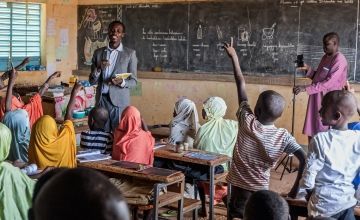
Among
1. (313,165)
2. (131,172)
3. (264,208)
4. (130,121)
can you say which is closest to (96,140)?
(130,121)

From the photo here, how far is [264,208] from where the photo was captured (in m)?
1.60

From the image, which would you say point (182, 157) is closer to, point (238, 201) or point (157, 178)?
point (157, 178)

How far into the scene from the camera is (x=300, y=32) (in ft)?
22.7

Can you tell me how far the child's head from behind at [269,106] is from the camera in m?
2.99

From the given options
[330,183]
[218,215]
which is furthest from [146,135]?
[330,183]

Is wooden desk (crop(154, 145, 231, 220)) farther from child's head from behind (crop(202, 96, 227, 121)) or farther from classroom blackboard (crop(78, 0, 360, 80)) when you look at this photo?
classroom blackboard (crop(78, 0, 360, 80))

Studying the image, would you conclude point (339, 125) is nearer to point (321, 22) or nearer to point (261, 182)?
point (261, 182)

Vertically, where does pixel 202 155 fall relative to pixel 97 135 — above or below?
below

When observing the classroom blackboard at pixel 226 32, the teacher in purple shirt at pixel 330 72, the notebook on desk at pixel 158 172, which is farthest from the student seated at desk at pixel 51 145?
the classroom blackboard at pixel 226 32

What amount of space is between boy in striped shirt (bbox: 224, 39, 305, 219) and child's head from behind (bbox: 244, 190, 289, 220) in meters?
1.38

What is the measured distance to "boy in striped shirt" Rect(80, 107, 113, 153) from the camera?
4.43m

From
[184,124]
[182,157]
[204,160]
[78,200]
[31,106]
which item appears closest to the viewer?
[78,200]

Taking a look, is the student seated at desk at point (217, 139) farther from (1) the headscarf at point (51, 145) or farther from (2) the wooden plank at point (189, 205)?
(1) the headscarf at point (51, 145)

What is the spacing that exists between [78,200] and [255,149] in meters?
2.36
